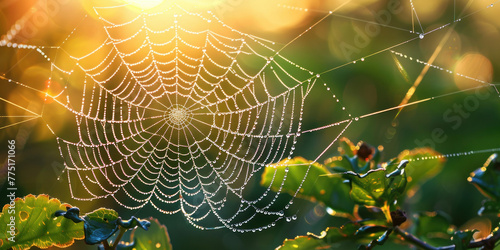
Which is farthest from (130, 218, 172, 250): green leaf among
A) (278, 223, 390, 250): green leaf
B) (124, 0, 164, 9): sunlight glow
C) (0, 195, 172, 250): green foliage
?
(124, 0, 164, 9): sunlight glow

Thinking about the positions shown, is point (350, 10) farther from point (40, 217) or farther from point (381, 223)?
point (40, 217)

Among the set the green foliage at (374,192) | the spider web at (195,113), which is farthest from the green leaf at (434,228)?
the spider web at (195,113)

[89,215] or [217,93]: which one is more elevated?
[217,93]

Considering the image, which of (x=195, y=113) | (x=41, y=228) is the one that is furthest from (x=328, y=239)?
(x=195, y=113)

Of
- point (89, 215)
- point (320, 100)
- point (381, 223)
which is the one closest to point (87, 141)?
point (320, 100)

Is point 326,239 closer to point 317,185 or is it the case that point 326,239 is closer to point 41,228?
point 317,185

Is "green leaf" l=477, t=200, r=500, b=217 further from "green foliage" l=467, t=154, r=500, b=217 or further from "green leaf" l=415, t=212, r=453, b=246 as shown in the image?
"green leaf" l=415, t=212, r=453, b=246
